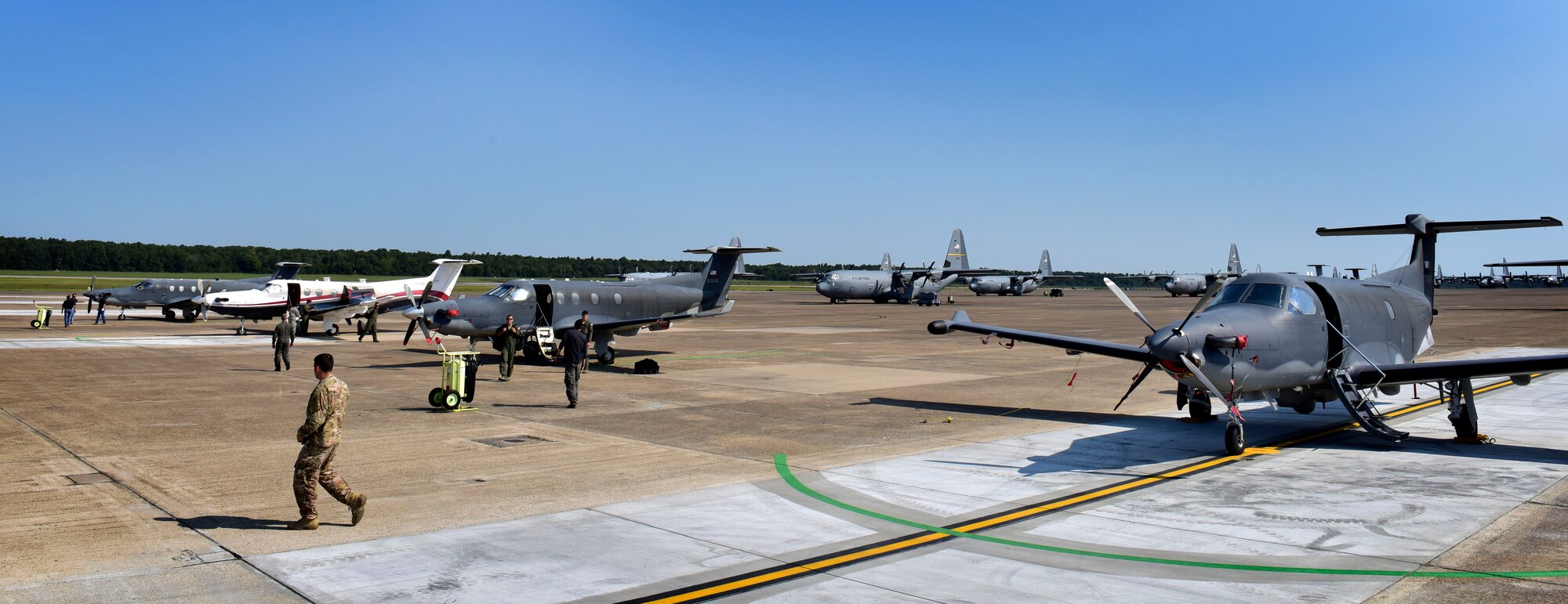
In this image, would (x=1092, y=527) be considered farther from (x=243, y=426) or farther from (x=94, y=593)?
(x=243, y=426)

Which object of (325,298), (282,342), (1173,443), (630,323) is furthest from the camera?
(325,298)

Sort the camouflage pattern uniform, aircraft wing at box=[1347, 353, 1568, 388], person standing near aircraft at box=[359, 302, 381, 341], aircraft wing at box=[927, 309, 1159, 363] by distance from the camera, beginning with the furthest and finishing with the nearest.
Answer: person standing near aircraft at box=[359, 302, 381, 341] → aircraft wing at box=[927, 309, 1159, 363] → aircraft wing at box=[1347, 353, 1568, 388] → the camouflage pattern uniform

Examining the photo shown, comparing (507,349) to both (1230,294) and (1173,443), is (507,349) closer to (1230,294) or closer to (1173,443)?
(1173,443)

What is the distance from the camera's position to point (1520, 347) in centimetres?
3441

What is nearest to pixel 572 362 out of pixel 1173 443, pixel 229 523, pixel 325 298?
pixel 229 523

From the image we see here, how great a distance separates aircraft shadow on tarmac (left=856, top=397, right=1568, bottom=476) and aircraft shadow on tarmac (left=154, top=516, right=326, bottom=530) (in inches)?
313

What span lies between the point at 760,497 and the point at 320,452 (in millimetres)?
4529

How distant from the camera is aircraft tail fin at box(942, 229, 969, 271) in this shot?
101250 mm

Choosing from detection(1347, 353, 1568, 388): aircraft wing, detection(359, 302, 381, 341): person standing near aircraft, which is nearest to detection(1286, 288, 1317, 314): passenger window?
detection(1347, 353, 1568, 388): aircraft wing

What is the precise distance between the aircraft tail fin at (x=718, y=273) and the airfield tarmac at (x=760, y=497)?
11.6 metres

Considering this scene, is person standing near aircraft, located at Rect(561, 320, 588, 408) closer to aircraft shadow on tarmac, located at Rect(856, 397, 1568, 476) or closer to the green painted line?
aircraft shadow on tarmac, located at Rect(856, 397, 1568, 476)

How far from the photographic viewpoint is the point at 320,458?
29.6 feet

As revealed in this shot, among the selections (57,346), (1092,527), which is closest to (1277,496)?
(1092,527)

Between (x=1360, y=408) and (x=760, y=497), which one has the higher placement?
(x=1360, y=408)
